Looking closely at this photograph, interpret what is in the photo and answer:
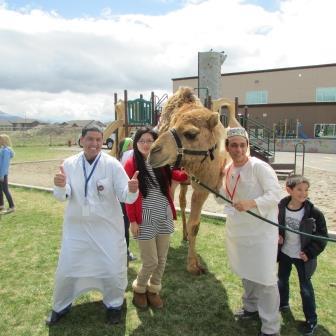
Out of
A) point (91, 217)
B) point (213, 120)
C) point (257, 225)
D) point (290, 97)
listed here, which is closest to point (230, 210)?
point (257, 225)

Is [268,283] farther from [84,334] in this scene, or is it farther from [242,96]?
[242,96]

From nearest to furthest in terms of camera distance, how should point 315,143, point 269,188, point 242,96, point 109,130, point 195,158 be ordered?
point 269,188, point 195,158, point 109,130, point 315,143, point 242,96

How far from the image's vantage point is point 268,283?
126 inches

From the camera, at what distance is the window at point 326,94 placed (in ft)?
128

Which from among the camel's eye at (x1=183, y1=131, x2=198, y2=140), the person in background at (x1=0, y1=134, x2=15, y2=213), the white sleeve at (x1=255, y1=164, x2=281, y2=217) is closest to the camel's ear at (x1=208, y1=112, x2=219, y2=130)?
the camel's eye at (x1=183, y1=131, x2=198, y2=140)

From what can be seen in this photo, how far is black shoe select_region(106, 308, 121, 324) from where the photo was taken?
360 centimetres

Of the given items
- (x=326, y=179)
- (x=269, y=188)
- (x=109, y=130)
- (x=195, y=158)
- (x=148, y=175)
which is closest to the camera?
(x=269, y=188)

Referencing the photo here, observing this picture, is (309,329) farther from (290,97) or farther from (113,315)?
(290,97)

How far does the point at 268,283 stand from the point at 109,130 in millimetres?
5544

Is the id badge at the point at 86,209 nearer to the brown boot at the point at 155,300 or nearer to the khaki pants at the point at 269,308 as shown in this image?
the brown boot at the point at 155,300

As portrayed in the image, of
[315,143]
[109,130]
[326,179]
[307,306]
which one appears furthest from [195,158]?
[315,143]

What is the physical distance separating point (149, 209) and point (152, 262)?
1.76 feet

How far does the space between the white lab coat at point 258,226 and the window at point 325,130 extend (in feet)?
111

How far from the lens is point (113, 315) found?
142 inches
